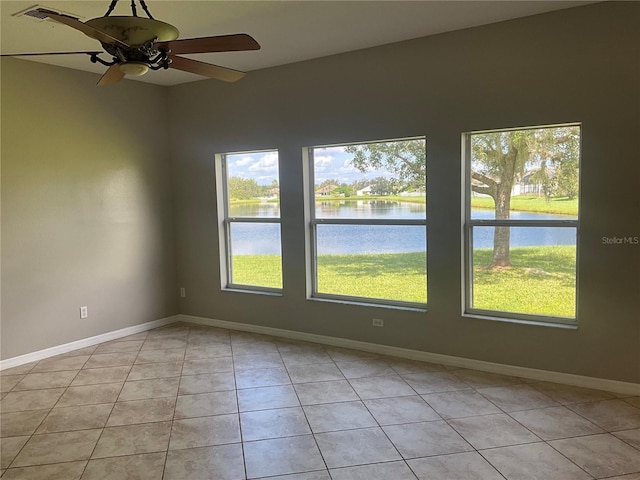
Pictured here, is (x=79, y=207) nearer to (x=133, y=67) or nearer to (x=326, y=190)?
(x=326, y=190)

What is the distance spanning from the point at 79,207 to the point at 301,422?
3155 mm

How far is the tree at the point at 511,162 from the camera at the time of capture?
354 cm

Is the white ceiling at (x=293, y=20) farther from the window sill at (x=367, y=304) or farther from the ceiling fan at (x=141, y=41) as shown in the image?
the window sill at (x=367, y=304)

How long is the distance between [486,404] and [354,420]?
3.08 feet

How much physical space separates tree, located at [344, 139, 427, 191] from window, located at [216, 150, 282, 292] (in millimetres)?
962

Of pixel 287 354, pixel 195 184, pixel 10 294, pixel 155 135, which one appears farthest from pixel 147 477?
pixel 155 135

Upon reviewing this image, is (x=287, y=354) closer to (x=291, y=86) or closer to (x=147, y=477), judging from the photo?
(x=147, y=477)

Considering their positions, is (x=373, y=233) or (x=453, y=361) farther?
(x=373, y=233)

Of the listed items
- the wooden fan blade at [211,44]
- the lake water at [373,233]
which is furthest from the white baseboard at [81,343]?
the wooden fan blade at [211,44]

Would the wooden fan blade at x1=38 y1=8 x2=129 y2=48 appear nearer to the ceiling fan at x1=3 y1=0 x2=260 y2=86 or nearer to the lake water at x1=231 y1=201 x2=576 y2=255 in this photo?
the ceiling fan at x1=3 y1=0 x2=260 y2=86

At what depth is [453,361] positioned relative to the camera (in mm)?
4016

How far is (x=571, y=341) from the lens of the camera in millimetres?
3535

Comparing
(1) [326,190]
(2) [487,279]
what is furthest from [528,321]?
(1) [326,190]

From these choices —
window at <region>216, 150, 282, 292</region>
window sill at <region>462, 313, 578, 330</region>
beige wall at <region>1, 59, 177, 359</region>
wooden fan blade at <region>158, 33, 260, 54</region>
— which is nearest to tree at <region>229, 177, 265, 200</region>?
window at <region>216, 150, 282, 292</region>
